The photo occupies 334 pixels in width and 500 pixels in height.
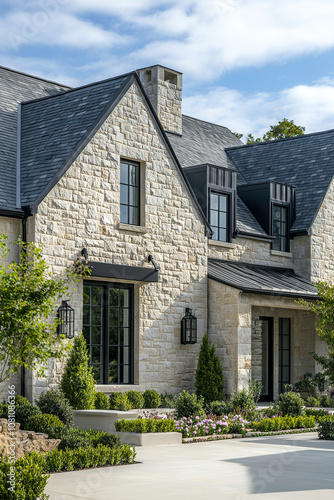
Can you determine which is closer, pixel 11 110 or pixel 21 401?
pixel 21 401

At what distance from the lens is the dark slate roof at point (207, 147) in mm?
22781

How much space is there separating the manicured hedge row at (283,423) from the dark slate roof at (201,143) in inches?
359

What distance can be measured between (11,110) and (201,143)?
826 cm

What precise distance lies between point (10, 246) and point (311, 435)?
7.17 meters

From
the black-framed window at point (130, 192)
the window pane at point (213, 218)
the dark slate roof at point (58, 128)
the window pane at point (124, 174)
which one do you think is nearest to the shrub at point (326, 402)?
the window pane at point (213, 218)

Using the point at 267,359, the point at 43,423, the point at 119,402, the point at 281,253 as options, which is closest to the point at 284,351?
the point at 267,359

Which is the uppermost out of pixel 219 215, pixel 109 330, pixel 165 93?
pixel 165 93

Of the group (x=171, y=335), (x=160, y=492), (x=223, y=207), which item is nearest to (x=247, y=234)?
(x=223, y=207)

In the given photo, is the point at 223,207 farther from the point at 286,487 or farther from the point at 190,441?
the point at 286,487

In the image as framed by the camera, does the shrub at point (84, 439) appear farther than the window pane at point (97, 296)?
No

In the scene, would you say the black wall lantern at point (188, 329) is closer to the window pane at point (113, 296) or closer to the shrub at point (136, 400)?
the window pane at point (113, 296)

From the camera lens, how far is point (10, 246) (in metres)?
15.4

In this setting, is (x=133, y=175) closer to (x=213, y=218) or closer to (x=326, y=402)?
(x=213, y=218)

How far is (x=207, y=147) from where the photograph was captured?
84.0 ft
